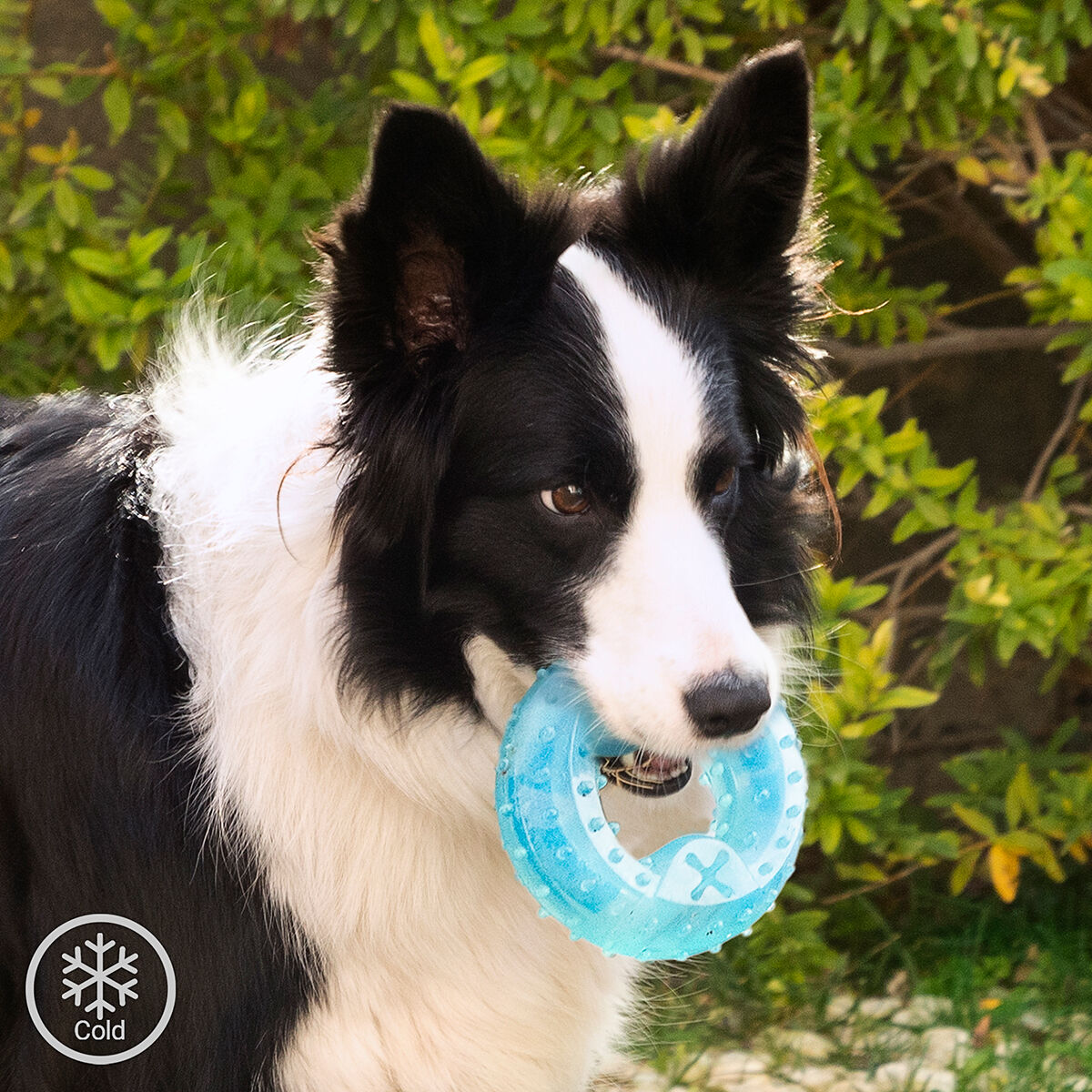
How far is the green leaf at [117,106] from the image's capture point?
3.64m

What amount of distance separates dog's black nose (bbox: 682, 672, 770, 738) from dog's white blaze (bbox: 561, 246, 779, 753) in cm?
1

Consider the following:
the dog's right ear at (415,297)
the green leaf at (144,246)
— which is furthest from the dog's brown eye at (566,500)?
the green leaf at (144,246)

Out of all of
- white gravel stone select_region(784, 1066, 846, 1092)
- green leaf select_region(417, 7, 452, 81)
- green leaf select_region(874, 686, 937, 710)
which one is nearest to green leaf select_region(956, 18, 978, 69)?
green leaf select_region(417, 7, 452, 81)

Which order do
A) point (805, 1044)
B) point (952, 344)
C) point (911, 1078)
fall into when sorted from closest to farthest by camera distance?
point (911, 1078), point (805, 1044), point (952, 344)

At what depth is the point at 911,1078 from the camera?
3.28 metres

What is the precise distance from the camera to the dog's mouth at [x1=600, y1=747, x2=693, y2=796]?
2.23 metres

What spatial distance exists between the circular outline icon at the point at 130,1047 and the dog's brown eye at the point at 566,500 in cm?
94

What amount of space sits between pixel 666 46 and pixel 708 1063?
8.52ft

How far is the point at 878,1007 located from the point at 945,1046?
27 centimetres

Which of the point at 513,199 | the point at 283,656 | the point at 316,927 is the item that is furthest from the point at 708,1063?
the point at 513,199

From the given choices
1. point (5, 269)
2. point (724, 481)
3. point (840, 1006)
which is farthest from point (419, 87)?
point (840, 1006)

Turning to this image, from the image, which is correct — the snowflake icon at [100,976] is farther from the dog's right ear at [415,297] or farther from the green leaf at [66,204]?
the green leaf at [66,204]

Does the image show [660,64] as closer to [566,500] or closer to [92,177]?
[92,177]

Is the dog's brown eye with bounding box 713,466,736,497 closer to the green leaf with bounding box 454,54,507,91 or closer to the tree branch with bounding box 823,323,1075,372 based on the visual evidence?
the green leaf with bounding box 454,54,507,91
